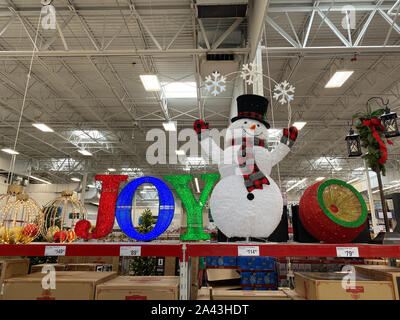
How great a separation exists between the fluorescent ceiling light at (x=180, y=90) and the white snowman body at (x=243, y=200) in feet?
22.5

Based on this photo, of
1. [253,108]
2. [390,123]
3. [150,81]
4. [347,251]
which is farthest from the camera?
Result: [150,81]

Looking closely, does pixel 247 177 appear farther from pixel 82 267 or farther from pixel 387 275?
pixel 82 267

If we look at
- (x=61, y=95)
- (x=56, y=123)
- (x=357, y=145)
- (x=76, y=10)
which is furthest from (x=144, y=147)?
(x=357, y=145)

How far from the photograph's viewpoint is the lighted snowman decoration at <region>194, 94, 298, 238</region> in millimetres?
2119

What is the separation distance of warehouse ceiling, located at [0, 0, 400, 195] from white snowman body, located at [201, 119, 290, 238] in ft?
2.33

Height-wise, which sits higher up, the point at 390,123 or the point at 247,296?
the point at 390,123

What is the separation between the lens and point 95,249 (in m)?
1.87

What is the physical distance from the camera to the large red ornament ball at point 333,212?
2.01 m

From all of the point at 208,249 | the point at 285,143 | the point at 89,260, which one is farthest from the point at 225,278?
the point at 208,249

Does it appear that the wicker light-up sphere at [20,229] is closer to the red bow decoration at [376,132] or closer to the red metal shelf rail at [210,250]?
the red metal shelf rail at [210,250]

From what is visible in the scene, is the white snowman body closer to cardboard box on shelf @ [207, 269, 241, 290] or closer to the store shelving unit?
the store shelving unit

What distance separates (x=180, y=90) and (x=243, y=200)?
7.94m

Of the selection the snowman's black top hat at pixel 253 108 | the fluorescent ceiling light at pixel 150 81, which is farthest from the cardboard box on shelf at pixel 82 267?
the fluorescent ceiling light at pixel 150 81

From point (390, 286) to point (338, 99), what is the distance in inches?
385
